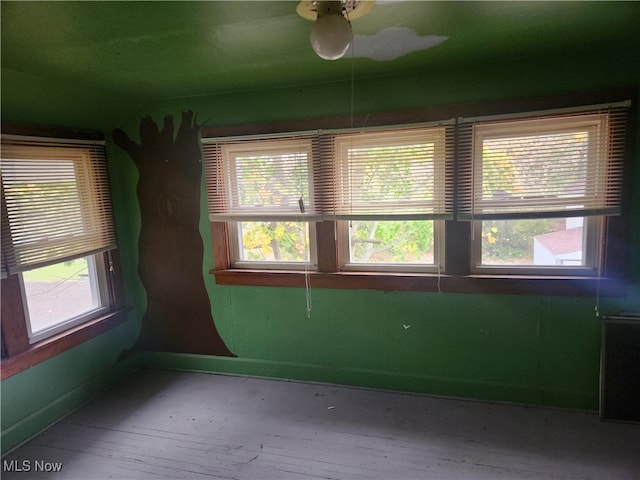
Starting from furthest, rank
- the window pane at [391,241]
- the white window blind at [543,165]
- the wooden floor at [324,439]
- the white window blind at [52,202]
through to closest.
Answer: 1. the window pane at [391,241]
2. the white window blind at [52,202]
3. the white window blind at [543,165]
4. the wooden floor at [324,439]

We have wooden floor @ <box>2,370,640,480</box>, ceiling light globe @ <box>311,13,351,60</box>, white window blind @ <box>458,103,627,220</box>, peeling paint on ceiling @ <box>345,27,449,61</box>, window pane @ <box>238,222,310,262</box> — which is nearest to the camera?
ceiling light globe @ <box>311,13,351,60</box>

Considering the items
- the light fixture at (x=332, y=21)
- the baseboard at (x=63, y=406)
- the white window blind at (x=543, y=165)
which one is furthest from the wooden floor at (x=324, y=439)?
the light fixture at (x=332, y=21)

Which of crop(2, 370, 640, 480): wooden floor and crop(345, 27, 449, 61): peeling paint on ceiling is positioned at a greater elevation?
crop(345, 27, 449, 61): peeling paint on ceiling

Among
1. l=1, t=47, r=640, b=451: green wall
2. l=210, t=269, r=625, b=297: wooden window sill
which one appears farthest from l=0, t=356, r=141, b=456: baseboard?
l=210, t=269, r=625, b=297: wooden window sill

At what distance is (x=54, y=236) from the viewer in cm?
254

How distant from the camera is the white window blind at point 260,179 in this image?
8.86ft

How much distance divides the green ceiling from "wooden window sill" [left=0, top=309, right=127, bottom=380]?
1591 mm

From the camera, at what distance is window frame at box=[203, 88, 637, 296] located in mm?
2223

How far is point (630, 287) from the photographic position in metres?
2.30

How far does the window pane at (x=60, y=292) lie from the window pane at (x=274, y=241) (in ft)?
3.74

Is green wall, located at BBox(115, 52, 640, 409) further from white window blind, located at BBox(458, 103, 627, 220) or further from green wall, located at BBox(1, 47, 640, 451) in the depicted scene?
white window blind, located at BBox(458, 103, 627, 220)

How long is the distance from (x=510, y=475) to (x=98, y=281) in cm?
296

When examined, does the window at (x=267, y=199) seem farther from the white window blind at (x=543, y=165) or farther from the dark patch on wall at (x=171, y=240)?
the white window blind at (x=543, y=165)

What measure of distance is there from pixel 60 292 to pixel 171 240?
0.81m
